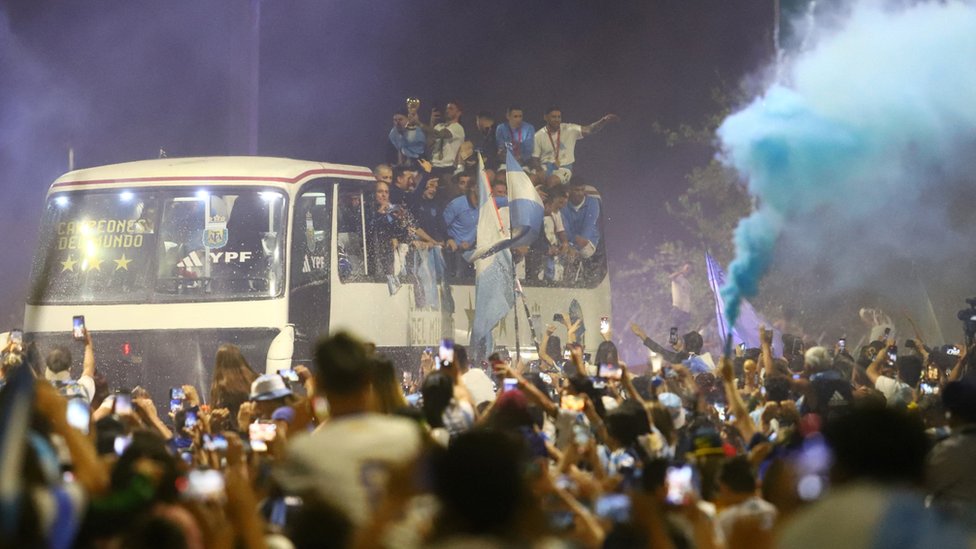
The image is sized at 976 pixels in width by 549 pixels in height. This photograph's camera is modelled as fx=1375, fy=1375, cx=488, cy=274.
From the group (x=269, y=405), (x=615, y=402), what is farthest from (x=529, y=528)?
(x=615, y=402)

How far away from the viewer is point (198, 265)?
15.3m

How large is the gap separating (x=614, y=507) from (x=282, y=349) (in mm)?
11118

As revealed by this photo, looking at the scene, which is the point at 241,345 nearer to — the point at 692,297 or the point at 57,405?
the point at 57,405

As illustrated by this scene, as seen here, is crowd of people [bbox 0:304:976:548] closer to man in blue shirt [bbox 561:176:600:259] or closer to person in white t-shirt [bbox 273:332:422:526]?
person in white t-shirt [bbox 273:332:422:526]

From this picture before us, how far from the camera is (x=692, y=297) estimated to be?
1336 inches

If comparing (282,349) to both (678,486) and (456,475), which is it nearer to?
(678,486)

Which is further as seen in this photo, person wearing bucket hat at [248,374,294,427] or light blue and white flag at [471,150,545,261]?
light blue and white flag at [471,150,545,261]

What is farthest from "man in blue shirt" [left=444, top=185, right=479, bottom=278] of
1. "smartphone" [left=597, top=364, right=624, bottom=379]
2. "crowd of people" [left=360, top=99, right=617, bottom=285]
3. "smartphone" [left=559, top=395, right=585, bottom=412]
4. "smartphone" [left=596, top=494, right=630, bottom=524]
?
"smartphone" [left=596, top=494, right=630, bottom=524]

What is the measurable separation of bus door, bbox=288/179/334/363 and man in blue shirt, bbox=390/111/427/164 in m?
1.39

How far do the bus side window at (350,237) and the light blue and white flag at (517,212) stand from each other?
1.58m

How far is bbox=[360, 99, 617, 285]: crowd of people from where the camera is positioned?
1653 centimetres

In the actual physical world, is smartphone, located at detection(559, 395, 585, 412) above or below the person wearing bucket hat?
below

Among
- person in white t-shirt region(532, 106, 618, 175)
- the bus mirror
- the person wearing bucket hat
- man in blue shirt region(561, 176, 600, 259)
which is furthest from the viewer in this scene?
man in blue shirt region(561, 176, 600, 259)

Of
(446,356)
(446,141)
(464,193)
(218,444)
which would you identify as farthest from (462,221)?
(218,444)
